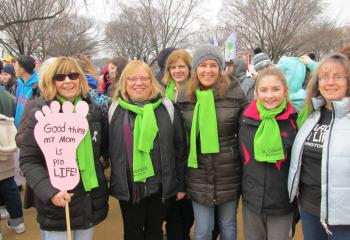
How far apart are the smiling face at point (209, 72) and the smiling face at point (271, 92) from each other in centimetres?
40

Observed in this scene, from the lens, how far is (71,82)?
2453mm

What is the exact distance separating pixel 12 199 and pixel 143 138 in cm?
226

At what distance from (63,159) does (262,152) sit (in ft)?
4.52

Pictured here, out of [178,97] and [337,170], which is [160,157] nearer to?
[178,97]

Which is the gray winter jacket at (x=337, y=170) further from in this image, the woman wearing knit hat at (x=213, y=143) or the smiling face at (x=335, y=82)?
the woman wearing knit hat at (x=213, y=143)

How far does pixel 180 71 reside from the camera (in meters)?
3.63

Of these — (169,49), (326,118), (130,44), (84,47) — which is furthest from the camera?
(130,44)

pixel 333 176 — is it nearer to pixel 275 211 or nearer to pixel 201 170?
pixel 275 211

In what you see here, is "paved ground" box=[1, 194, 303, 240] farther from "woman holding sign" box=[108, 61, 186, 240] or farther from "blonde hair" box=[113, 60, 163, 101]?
"blonde hair" box=[113, 60, 163, 101]

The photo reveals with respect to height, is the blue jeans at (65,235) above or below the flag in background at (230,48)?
below

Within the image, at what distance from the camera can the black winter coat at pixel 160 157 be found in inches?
102

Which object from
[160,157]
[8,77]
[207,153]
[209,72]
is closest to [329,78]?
[209,72]

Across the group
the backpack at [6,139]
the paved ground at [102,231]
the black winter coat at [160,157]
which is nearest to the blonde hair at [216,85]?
the black winter coat at [160,157]

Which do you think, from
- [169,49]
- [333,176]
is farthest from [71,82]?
[169,49]
